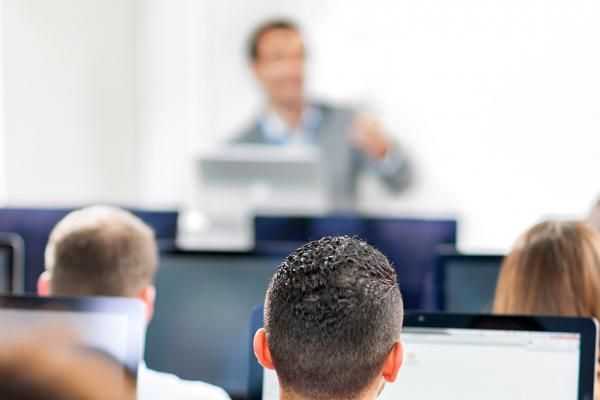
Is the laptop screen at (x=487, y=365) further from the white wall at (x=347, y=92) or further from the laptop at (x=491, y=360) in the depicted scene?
the white wall at (x=347, y=92)

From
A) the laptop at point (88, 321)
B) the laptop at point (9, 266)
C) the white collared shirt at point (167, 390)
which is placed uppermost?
the laptop at point (88, 321)

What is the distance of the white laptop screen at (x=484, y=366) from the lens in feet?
3.88

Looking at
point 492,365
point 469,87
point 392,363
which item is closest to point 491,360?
point 492,365

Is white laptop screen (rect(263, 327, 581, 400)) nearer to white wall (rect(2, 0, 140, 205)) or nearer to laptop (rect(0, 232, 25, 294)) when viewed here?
laptop (rect(0, 232, 25, 294))

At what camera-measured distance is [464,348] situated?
1200 millimetres

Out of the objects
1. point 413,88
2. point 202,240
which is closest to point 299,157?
point 202,240

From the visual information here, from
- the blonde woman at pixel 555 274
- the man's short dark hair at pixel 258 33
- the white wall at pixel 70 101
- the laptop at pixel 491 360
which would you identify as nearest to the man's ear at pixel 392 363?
the laptop at pixel 491 360

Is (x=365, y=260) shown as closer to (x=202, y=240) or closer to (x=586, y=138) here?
(x=202, y=240)

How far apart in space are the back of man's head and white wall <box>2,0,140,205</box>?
289 cm

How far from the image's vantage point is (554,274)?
148cm

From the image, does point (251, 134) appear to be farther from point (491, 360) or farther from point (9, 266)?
point (491, 360)

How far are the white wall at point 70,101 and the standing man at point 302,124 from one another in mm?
783

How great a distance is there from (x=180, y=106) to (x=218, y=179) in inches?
98.1

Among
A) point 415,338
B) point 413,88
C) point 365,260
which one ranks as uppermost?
point 413,88
